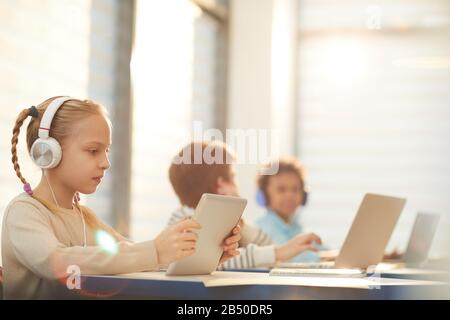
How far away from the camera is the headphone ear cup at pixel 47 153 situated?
1.37 meters

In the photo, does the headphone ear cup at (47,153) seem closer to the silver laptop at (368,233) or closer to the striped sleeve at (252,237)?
the silver laptop at (368,233)

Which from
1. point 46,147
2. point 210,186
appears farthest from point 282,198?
point 46,147

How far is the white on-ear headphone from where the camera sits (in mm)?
1374

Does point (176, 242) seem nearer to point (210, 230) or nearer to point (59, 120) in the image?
point (210, 230)

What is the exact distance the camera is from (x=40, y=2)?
2404 mm

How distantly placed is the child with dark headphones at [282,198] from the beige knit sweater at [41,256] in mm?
1554

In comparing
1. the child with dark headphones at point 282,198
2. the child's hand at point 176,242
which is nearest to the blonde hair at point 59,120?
the child's hand at point 176,242

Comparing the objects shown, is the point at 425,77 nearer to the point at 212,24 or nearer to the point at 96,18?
the point at 212,24

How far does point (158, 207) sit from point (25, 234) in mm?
1993

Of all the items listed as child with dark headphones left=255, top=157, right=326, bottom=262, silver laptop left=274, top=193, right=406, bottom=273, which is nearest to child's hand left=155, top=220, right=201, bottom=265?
silver laptop left=274, top=193, right=406, bottom=273

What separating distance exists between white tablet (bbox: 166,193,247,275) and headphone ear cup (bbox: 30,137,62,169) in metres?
0.29

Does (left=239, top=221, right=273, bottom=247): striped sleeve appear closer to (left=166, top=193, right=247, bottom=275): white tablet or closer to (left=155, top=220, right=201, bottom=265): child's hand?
(left=166, top=193, right=247, bottom=275): white tablet

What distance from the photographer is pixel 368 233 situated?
1832 millimetres
